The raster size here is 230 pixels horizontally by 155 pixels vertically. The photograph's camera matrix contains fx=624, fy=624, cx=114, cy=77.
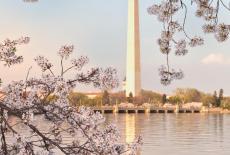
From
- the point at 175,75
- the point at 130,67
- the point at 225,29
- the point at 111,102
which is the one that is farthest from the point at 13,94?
the point at 111,102

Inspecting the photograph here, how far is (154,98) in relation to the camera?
9669 centimetres

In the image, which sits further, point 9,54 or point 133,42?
point 133,42

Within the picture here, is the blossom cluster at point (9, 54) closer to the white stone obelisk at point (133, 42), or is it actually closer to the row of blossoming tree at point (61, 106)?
the row of blossoming tree at point (61, 106)

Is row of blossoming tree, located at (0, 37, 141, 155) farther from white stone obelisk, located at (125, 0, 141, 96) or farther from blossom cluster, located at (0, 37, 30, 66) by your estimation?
white stone obelisk, located at (125, 0, 141, 96)

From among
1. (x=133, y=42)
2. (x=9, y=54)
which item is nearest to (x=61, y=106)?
(x=9, y=54)

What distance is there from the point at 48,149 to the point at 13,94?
1.53 ft

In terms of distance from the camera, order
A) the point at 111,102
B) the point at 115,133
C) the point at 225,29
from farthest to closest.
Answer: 1. the point at 111,102
2. the point at 225,29
3. the point at 115,133

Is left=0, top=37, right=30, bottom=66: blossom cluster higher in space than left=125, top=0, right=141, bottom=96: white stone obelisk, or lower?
lower

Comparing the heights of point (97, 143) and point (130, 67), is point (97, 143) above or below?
below

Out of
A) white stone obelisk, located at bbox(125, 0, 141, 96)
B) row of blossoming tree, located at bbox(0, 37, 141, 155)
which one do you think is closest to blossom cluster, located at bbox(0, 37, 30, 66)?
row of blossoming tree, located at bbox(0, 37, 141, 155)

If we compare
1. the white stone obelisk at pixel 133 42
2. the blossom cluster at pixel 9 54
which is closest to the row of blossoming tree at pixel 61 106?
the blossom cluster at pixel 9 54

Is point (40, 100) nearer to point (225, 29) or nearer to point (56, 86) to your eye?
point (56, 86)

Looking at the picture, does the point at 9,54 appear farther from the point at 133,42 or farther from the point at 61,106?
the point at 133,42

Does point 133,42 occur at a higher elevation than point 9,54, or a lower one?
higher
